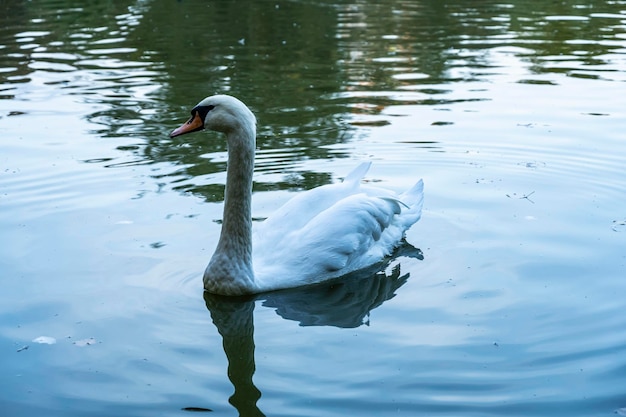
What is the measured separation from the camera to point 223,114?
6871mm

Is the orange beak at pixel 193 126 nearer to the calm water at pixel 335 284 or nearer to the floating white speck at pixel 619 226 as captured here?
the calm water at pixel 335 284

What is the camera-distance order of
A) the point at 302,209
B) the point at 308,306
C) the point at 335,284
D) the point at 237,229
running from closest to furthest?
1. the point at 308,306
2. the point at 237,229
3. the point at 335,284
4. the point at 302,209

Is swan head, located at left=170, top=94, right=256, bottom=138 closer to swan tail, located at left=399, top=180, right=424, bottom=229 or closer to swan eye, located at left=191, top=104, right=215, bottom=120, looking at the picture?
swan eye, located at left=191, top=104, right=215, bottom=120

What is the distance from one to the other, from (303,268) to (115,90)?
30.0 feet

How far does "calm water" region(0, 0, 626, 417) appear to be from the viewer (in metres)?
5.58

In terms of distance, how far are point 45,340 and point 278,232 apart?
6.34 ft

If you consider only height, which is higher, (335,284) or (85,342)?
(85,342)

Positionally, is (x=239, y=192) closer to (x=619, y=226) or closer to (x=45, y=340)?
(x=45, y=340)

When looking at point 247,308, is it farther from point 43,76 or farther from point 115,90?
point 43,76

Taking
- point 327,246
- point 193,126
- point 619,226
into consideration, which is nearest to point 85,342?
point 193,126

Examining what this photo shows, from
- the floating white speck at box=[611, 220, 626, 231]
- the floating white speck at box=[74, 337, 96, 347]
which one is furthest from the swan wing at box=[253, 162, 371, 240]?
the floating white speck at box=[611, 220, 626, 231]

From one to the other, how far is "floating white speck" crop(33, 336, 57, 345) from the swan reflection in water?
107 centimetres

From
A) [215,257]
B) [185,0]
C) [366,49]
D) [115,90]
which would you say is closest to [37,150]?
[115,90]

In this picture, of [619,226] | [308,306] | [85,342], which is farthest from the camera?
[619,226]
